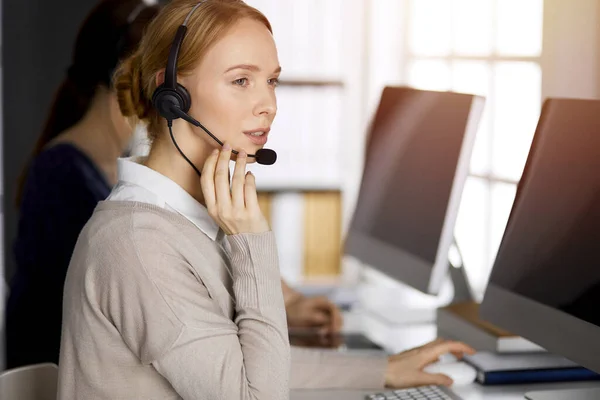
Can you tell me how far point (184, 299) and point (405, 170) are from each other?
82cm

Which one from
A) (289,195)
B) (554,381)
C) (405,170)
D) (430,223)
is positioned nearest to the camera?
(554,381)

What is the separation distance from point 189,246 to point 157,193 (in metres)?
0.12

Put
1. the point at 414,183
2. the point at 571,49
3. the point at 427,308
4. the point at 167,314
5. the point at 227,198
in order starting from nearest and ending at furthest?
the point at 167,314, the point at 227,198, the point at 414,183, the point at 571,49, the point at 427,308

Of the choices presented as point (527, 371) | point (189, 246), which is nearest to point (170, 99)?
point (189, 246)

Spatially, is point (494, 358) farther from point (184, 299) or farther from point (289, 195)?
point (289, 195)

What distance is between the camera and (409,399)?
1.44 meters

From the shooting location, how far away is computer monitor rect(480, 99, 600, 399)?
134 cm

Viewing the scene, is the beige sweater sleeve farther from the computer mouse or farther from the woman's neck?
the computer mouse

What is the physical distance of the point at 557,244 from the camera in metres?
1.41

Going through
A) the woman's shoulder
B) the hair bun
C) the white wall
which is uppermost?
the white wall

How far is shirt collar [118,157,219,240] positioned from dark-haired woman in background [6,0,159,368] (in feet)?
2.25

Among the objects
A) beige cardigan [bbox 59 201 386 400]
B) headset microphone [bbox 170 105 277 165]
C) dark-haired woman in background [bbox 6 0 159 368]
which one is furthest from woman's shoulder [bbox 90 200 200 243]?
dark-haired woman in background [bbox 6 0 159 368]

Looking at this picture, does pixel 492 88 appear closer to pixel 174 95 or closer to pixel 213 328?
pixel 174 95

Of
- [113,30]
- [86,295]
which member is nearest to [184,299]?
[86,295]
